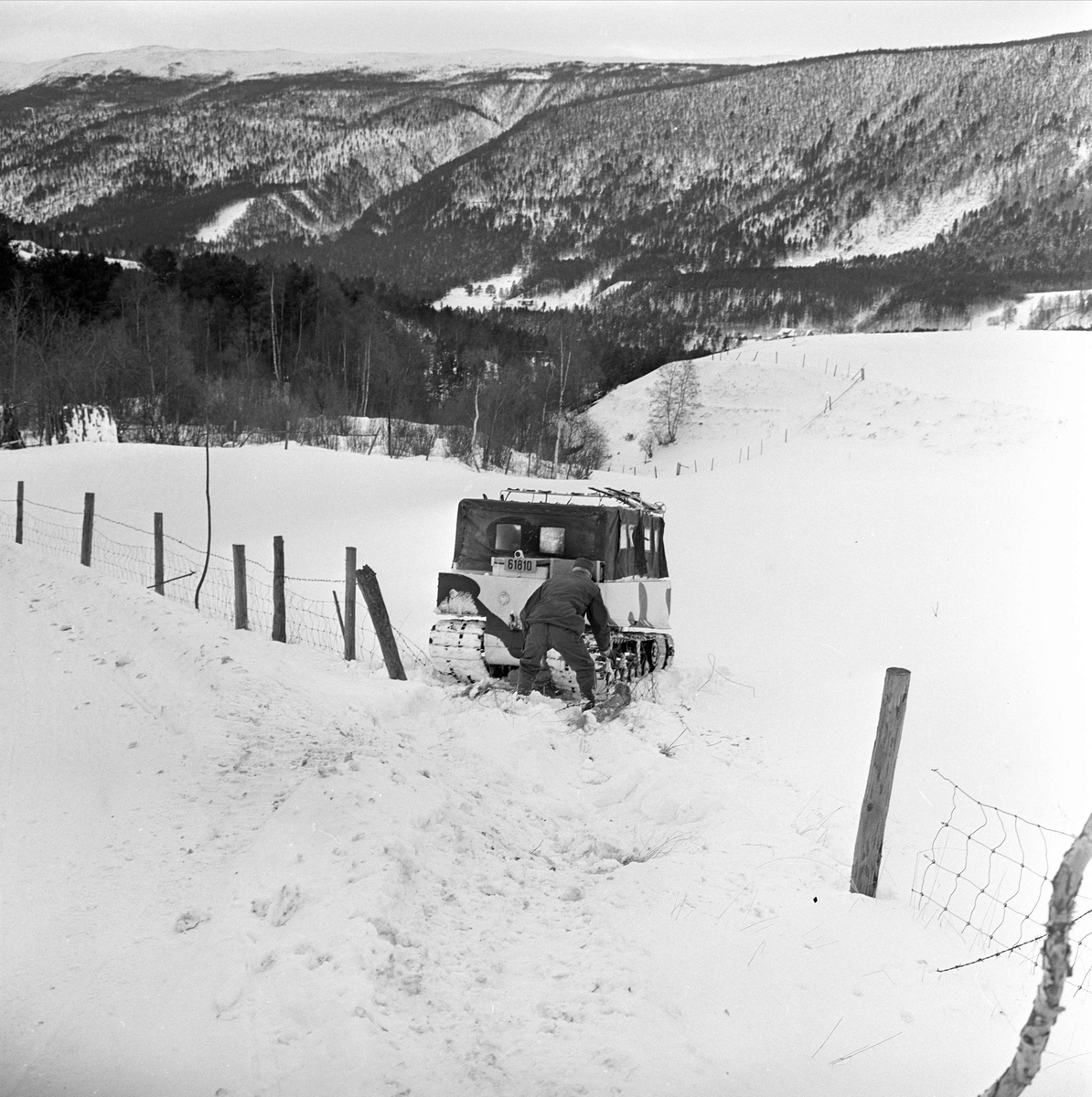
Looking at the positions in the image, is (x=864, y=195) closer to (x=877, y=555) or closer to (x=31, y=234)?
(x=31, y=234)

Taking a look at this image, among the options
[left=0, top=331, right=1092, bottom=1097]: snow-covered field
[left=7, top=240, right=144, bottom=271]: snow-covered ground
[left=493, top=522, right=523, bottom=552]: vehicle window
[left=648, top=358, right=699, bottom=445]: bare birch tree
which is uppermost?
[left=7, top=240, right=144, bottom=271]: snow-covered ground

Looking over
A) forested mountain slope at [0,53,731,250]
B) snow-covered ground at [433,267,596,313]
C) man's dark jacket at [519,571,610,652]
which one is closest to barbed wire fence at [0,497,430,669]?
man's dark jacket at [519,571,610,652]

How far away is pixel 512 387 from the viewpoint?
43969 mm

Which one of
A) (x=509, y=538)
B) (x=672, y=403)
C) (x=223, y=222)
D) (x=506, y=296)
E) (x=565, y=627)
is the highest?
(x=223, y=222)

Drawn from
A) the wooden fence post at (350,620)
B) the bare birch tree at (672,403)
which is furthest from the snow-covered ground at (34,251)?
the wooden fence post at (350,620)

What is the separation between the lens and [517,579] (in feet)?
28.4

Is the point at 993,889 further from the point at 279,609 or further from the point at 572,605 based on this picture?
the point at 279,609

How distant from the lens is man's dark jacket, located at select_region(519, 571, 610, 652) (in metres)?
7.72

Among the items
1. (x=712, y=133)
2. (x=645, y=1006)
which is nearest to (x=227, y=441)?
(x=645, y=1006)

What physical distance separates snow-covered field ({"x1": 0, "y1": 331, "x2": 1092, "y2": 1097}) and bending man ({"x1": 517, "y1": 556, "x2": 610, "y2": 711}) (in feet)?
1.85

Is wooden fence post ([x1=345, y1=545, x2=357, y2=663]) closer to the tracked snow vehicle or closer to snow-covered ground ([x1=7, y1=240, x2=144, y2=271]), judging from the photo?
the tracked snow vehicle

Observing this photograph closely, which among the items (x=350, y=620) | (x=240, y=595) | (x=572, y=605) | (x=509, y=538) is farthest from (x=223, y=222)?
(x=572, y=605)

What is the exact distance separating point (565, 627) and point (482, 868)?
3391 mm

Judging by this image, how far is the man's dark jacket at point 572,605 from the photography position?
7723 mm
